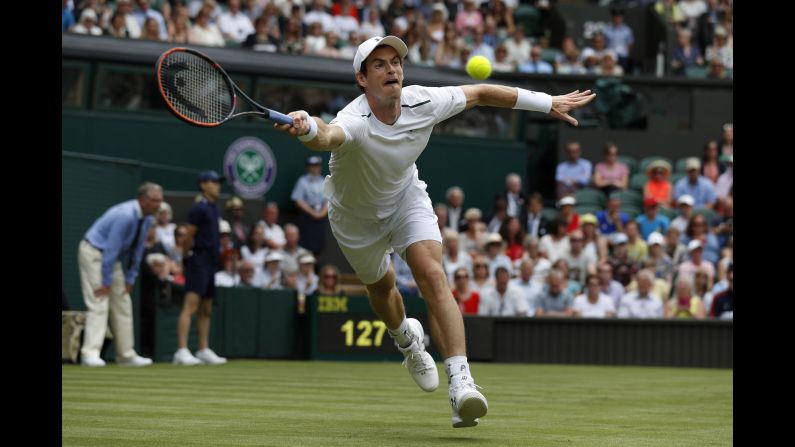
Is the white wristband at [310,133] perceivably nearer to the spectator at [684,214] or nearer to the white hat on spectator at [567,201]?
the white hat on spectator at [567,201]

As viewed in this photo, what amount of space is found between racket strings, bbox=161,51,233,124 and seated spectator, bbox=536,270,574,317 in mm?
10801

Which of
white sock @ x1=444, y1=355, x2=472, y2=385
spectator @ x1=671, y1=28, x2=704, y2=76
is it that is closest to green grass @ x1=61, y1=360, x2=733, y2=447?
white sock @ x1=444, y1=355, x2=472, y2=385

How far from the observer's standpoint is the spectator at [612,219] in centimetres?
A: 1945

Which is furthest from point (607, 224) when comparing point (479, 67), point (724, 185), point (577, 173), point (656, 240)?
point (479, 67)

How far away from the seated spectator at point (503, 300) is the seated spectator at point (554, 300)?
0.86 ft

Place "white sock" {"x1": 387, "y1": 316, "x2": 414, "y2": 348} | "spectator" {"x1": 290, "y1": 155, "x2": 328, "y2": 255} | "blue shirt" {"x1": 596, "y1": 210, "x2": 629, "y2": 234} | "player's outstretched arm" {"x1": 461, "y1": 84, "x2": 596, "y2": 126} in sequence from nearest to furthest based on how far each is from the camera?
"player's outstretched arm" {"x1": 461, "y1": 84, "x2": 596, "y2": 126} < "white sock" {"x1": 387, "y1": 316, "x2": 414, "y2": 348} < "blue shirt" {"x1": 596, "y1": 210, "x2": 629, "y2": 234} < "spectator" {"x1": 290, "y1": 155, "x2": 328, "y2": 255}

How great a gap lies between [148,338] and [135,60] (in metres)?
5.57

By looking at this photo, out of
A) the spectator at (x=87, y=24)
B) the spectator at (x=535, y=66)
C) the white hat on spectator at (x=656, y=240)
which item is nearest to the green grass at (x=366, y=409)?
the white hat on spectator at (x=656, y=240)

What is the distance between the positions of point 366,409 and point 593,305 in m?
9.22

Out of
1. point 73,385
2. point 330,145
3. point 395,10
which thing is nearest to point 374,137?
point 330,145

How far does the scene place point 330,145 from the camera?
Result: 6.72 meters

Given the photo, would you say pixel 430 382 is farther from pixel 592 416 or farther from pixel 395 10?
pixel 395 10

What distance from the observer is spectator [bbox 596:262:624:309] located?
17578 millimetres

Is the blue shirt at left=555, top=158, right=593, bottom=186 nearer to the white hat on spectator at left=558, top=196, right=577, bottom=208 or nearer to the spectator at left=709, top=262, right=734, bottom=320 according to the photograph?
the white hat on spectator at left=558, top=196, right=577, bottom=208
